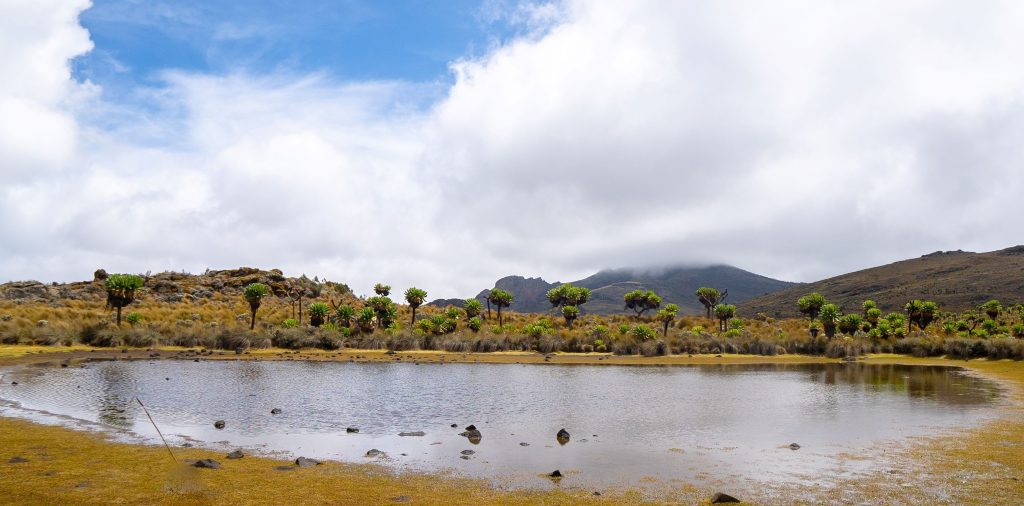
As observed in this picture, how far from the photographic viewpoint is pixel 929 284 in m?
148

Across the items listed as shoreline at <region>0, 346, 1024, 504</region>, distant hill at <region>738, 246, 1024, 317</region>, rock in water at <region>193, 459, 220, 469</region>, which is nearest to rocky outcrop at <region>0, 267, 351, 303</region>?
shoreline at <region>0, 346, 1024, 504</region>

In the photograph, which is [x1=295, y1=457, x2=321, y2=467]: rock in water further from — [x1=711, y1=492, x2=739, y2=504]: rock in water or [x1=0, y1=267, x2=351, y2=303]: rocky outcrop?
[x1=0, y1=267, x2=351, y2=303]: rocky outcrop

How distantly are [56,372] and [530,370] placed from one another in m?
29.0

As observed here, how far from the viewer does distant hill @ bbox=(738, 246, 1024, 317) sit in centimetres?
13125

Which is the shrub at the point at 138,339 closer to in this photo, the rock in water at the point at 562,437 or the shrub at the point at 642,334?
the shrub at the point at 642,334

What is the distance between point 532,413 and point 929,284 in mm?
158038

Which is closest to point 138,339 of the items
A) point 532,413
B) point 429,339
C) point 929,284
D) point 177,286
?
point 429,339

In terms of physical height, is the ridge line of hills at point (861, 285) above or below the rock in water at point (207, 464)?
above

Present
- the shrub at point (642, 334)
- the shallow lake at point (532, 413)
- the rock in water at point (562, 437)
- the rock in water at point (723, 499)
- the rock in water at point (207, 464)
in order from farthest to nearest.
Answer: the shrub at point (642, 334) → the rock in water at point (562, 437) → the shallow lake at point (532, 413) → the rock in water at point (207, 464) → the rock in water at point (723, 499)

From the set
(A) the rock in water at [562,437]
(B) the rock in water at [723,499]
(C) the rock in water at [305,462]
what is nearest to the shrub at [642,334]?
(A) the rock in water at [562,437]

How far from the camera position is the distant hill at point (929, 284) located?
131 metres

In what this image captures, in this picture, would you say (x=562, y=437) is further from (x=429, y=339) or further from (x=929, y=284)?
(x=929, y=284)

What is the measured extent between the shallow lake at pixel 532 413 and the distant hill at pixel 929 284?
11251 centimetres

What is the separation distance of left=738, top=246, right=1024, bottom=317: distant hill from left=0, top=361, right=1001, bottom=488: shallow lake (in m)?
113
